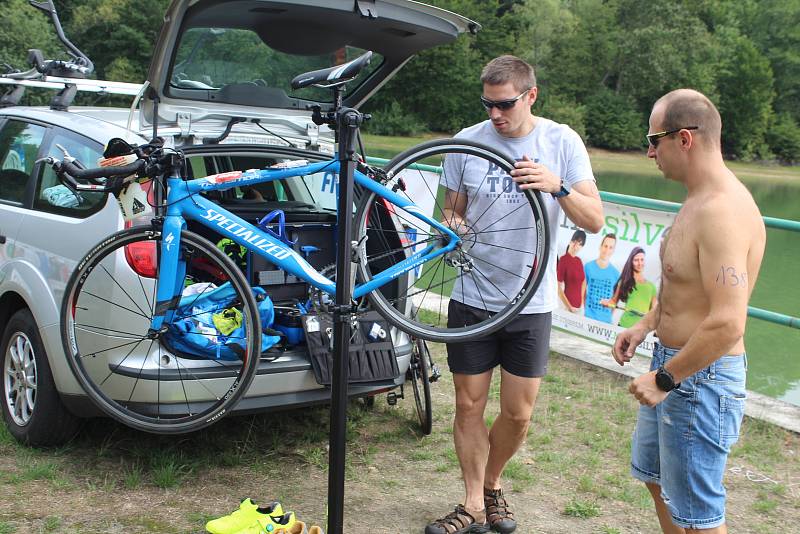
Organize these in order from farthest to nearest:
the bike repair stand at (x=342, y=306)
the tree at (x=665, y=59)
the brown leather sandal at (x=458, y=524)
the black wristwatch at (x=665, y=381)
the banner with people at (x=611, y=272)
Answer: the tree at (x=665, y=59) → the banner with people at (x=611, y=272) → the brown leather sandal at (x=458, y=524) → the bike repair stand at (x=342, y=306) → the black wristwatch at (x=665, y=381)

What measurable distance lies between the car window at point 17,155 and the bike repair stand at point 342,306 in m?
2.45

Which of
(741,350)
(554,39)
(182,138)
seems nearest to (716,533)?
(741,350)

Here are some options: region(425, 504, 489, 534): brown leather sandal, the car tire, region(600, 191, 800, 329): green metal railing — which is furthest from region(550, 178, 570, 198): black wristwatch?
the car tire

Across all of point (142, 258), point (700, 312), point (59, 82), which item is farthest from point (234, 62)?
point (700, 312)

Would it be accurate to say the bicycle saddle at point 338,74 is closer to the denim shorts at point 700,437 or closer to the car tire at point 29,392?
the denim shorts at point 700,437

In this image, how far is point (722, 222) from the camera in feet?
8.84

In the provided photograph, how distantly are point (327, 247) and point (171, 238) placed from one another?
4.34 ft

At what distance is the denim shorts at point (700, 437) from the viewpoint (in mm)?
2822

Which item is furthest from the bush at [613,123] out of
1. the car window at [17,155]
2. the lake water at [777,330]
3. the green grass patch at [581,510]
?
the green grass patch at [581,510]

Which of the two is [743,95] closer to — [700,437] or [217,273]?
[217,273]

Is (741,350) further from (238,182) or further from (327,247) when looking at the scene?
(327,247)

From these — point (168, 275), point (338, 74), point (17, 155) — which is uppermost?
point (338, 74)

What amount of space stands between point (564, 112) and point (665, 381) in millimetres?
57191

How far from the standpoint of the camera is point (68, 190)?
4.36 m
